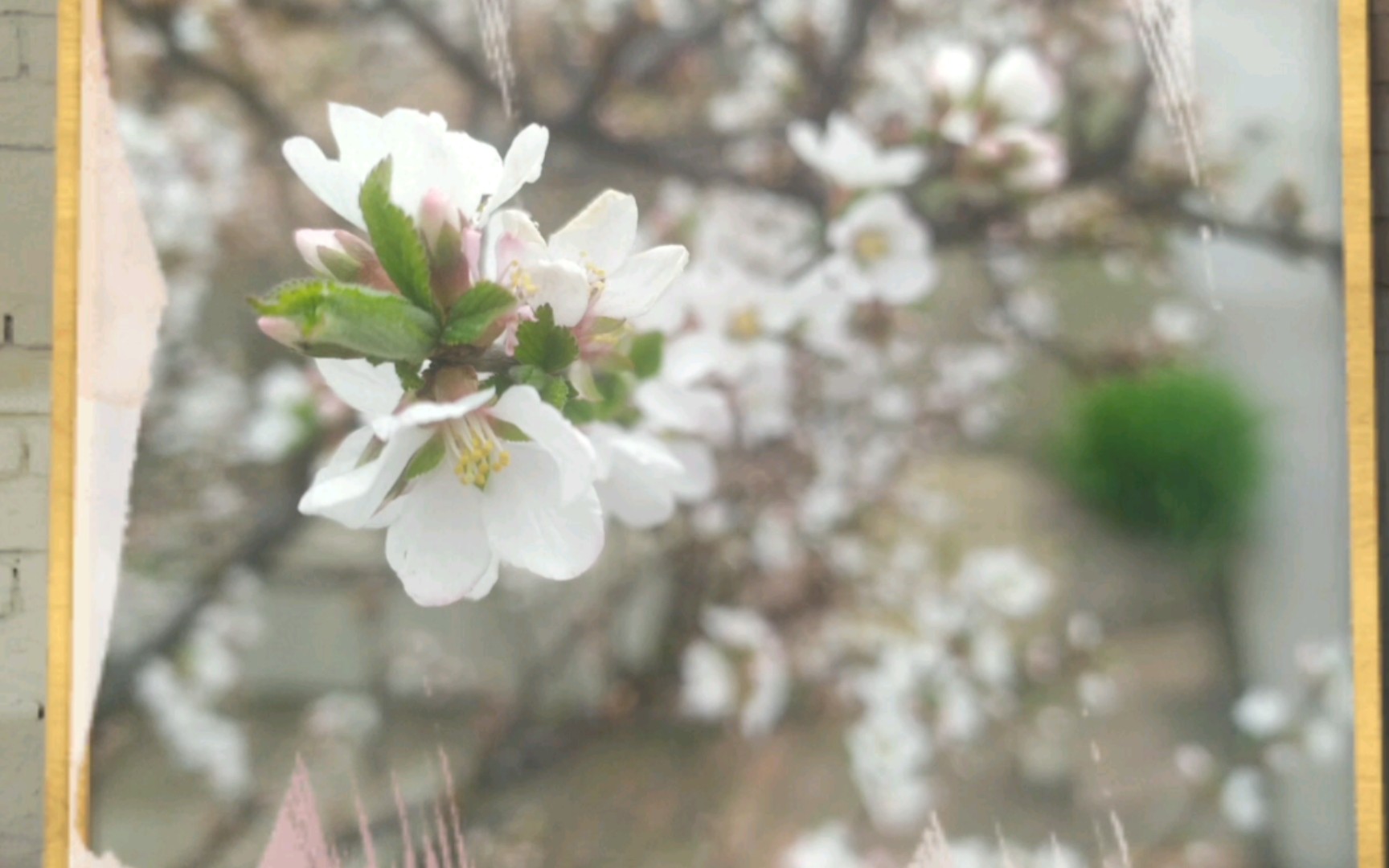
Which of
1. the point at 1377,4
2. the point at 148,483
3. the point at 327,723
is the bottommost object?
the point at 327,723

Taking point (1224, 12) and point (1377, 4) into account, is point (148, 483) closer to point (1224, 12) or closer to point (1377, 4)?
point (1224, 12)

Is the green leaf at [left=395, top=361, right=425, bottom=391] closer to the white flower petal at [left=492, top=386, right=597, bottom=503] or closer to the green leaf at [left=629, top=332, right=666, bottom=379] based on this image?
the white flower petal at [left=492, top=386, right=597, bottom=503]

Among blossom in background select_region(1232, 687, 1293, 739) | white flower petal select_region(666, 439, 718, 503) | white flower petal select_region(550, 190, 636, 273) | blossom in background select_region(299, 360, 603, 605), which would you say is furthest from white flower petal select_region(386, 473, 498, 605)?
blossom in background select_region(1232, 687, 1293, 739)

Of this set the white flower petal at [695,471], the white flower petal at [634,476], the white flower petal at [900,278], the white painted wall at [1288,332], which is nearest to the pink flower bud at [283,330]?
the white flower petal at [634,476]

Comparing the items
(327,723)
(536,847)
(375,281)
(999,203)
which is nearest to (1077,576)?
(999,203)

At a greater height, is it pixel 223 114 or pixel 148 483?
pixel 223 114

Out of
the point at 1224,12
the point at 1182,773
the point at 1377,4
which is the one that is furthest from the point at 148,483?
the point at 1377,4

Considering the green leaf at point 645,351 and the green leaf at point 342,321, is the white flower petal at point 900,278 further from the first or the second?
the green leaf at point 342,321

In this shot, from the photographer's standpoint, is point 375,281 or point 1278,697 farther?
point 1278,697
